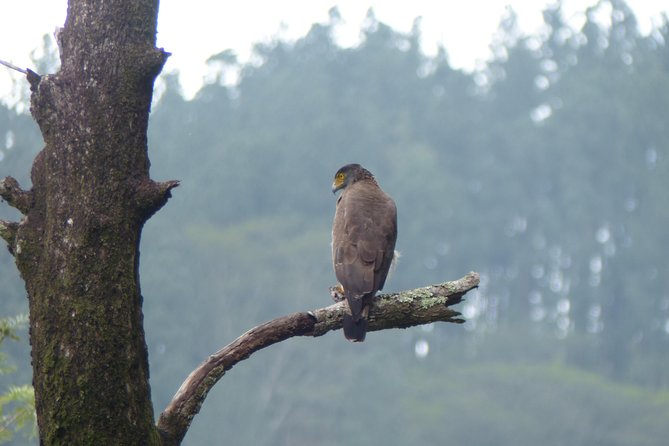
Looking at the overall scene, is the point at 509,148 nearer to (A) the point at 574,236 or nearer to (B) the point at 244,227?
(A) the point at 574,236

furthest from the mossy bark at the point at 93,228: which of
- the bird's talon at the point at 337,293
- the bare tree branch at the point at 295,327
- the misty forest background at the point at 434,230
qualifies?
the misty forest background at the point at 434,230

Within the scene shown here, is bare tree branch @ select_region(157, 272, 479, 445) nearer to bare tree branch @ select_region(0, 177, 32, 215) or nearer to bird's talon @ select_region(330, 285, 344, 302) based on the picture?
bird's talon @ select_region(330, 285, 344, 302)

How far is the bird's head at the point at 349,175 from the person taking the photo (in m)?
9.35

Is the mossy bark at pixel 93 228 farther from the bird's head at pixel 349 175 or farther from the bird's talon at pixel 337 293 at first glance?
the bird's head at pixel 349 175

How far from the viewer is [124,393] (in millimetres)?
4941

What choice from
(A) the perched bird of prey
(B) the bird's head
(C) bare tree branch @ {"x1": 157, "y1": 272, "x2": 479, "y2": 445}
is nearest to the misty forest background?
(B) the bird's head

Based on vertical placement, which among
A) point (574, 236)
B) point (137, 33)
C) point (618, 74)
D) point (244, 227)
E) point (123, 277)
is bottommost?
point (123, 277)

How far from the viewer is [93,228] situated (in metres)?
5.11

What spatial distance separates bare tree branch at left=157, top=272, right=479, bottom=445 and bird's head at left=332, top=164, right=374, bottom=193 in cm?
246

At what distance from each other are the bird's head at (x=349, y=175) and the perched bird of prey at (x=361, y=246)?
0.42 metres

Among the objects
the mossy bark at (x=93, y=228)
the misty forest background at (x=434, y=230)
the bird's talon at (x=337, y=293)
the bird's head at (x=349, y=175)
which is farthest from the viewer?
the misty forest background at (x=434, y=230)

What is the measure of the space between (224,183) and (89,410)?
5201 cm

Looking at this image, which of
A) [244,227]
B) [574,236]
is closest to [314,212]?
[244,227]

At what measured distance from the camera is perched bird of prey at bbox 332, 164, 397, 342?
6.76m
